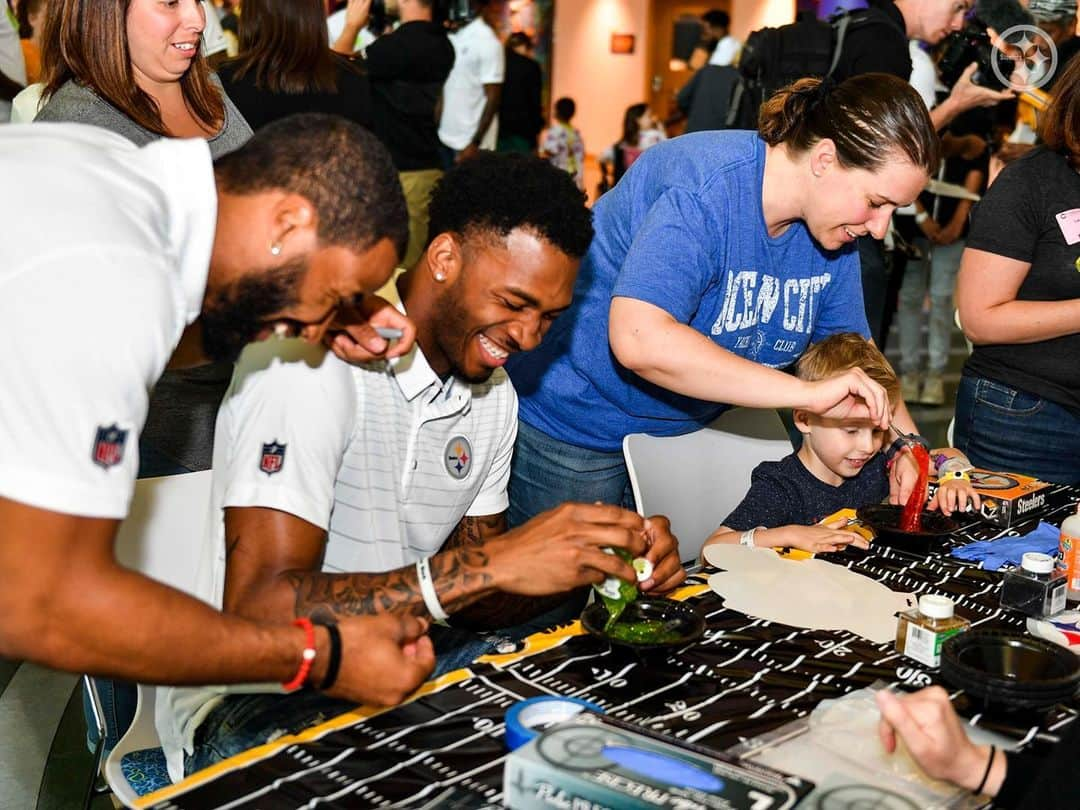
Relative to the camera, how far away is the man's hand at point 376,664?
136 centimetres

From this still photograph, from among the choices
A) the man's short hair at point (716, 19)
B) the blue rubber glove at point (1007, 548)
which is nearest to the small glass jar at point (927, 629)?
the blue rubber glove at point (1007, 548)

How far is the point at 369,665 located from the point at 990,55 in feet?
10.1

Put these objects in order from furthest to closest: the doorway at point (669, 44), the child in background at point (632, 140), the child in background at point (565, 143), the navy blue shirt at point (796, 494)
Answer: the doorway at point (669, 44)
the child in background at point (632, 140)
the child in background at point (565, 143)
the navy blue shirt at point (796, 494)

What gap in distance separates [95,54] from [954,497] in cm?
180

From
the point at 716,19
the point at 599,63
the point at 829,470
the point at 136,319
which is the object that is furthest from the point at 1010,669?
the point at 599,63

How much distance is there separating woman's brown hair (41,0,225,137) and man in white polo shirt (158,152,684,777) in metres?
0.79

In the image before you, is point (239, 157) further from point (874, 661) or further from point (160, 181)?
point (874, 661)

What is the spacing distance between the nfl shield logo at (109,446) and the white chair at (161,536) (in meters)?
0.73

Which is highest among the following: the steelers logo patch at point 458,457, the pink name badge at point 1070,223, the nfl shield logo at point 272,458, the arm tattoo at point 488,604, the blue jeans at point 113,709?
the pink name badge at point 1070,223

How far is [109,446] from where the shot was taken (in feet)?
3.75

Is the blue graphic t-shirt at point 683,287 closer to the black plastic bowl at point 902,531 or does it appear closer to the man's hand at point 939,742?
the black plastic bowl at point 902,531

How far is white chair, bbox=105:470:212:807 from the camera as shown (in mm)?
1853

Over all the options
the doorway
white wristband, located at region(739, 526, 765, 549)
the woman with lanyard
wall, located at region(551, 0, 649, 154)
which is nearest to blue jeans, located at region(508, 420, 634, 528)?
white wristband, located at region(739, 526, 765, 549)

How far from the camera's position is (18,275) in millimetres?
1106
